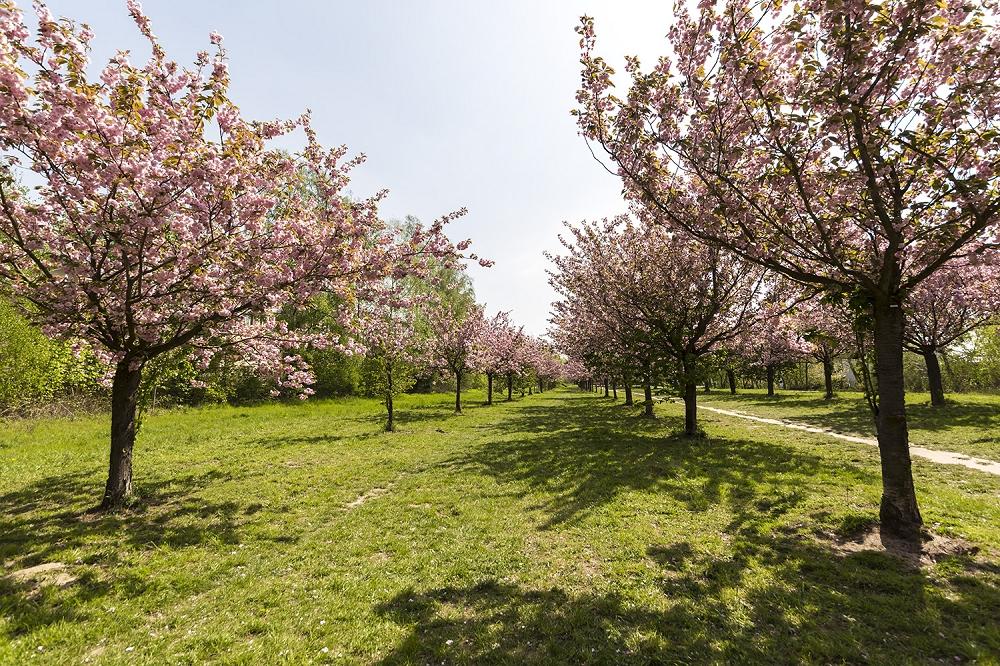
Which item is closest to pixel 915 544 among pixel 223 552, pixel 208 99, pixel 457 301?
pixel 223 552

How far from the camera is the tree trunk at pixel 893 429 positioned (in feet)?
24.1

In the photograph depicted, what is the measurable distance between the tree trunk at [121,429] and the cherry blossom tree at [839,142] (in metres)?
11.9

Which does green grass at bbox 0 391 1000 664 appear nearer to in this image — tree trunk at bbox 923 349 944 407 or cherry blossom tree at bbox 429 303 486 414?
tree trunk at bbox 923 349 944 407

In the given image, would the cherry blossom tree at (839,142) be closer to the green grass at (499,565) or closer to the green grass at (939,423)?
the green grass at (499,565)

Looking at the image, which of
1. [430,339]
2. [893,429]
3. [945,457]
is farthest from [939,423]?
[430,339]

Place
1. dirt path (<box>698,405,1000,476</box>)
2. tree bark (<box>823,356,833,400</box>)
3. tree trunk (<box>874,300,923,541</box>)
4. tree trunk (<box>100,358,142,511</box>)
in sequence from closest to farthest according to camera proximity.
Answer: tree trunk (<box>874,300,923,541</box>)
tree trunk (<box>100,358,142,511</box>)
dirt path (<box>698,405,1000,476</box>)
tree bark (<box>823,356,833,400</box>)

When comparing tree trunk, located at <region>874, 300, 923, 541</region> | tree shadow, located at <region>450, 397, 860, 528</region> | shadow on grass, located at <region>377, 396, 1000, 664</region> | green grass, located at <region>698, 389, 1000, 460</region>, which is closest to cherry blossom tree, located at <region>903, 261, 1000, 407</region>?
green grass, located at <region>698, 389, 1000, 460</region>

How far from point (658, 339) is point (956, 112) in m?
12.0

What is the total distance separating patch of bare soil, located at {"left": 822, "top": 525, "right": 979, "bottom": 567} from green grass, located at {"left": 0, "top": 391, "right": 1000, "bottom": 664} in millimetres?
195

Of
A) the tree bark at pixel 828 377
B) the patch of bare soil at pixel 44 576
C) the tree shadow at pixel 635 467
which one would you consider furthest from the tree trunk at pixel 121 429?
the tree bark at pixel 828 377

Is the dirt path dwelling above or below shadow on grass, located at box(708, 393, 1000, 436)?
below

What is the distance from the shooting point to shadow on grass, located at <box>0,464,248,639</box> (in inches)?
230

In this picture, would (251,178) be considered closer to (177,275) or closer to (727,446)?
(177,275)

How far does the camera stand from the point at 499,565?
272 inches
